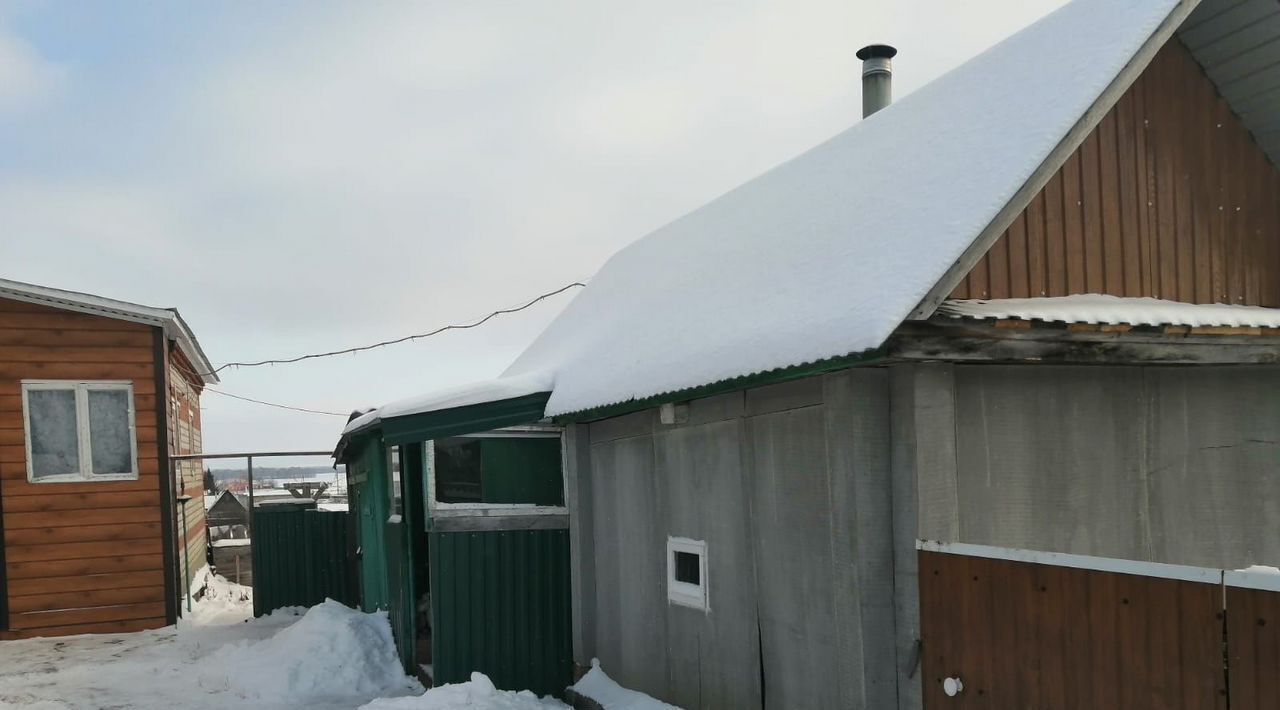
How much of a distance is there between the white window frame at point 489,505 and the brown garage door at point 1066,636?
4667mm

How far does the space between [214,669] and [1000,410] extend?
28.3 feet

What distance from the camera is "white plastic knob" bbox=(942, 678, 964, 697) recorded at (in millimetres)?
4633

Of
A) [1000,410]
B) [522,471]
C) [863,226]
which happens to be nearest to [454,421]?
[522,471]

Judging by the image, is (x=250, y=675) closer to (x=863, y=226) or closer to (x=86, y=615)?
(x=86, y=615)

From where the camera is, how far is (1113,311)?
5.55m

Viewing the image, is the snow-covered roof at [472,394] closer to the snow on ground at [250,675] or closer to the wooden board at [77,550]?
the snow on ground at [250,675]

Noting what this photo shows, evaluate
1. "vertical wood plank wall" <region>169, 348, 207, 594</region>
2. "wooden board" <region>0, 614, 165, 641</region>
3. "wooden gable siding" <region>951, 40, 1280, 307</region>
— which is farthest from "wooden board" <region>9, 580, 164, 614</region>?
"wooden gable siding" <region>951, 40, 1280, 307</region>

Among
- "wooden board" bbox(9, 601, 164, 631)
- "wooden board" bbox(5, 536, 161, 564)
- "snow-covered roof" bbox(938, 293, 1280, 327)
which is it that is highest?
"snow-covered roof" bbox(938, 293, 1280, 327)

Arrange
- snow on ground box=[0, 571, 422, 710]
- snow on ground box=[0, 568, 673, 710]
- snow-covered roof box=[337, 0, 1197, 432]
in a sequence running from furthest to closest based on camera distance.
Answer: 1. snow on ground box=[0, 571, 422, 710]
2. snow on ground box=[0, 568, 673, 710]
3. snow-covered roof box=[337, 0, 1197, 432]

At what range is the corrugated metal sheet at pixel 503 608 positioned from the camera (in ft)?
28.6

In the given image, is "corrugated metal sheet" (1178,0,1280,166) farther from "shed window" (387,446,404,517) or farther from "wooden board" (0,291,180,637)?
"wooden board" (0,291,180,637)

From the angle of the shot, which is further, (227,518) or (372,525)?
(227,518)

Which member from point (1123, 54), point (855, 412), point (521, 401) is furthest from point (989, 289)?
point (521, 401)

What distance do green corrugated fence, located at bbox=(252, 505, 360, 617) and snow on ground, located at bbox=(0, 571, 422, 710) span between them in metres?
1.89
